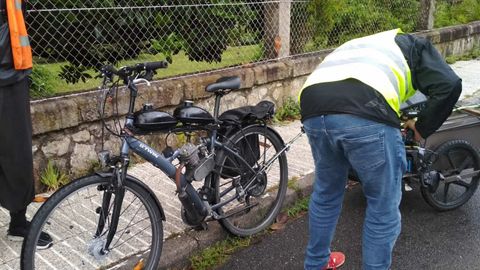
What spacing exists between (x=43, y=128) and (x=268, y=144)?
178 centimetres

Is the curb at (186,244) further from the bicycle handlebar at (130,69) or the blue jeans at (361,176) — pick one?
the bicycle handlebar at (130,69)

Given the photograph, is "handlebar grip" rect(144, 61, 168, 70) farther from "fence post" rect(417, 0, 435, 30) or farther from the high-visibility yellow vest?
"fence post" rect(417, 0, 435, 30)

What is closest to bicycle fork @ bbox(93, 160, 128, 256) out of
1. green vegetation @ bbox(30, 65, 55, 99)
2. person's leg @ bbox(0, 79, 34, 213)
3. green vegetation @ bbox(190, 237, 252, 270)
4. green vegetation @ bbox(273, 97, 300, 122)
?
person's leg @ bbox(0, 79, 34, 213)

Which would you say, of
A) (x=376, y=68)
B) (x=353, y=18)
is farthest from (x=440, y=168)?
(x=353, y=18)

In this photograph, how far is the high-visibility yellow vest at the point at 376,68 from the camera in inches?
94.4

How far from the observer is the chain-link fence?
429 centimetres

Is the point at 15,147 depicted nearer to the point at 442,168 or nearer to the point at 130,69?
the point at 130,69

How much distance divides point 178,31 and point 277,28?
1334mm

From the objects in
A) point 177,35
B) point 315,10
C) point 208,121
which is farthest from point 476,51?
point 208,121

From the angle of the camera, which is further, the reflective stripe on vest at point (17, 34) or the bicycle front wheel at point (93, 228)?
the reflective stripe on vest at point (17, 34)

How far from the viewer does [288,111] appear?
6.02 meters

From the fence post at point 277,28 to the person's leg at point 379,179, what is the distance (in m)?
3.58

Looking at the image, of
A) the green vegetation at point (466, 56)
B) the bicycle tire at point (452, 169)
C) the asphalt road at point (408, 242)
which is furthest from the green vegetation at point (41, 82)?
the green vegetation at point (466, 56)

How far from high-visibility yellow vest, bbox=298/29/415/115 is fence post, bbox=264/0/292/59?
3309mm
